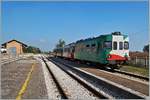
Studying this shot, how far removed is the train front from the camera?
27502mm

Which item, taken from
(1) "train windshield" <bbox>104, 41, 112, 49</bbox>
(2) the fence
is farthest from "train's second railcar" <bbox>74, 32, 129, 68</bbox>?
(2) the fence

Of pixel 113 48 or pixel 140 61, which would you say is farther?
pixel 140 61

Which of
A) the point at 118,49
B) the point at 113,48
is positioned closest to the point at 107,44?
the point at 113,48

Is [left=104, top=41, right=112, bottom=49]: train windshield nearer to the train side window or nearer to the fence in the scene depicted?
the train side window

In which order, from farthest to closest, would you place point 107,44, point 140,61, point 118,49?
point 140,61 → point 118,49 → point 107,44

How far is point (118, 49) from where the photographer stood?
28.1m

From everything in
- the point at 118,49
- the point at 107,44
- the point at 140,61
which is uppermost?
the point at 107,44

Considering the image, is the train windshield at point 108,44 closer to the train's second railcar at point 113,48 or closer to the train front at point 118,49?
the train's second railcar at point 113,48

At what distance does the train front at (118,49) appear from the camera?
27.5 metres

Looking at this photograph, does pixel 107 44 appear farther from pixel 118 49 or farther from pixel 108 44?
pixel 118 49

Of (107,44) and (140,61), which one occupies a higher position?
(107,44)

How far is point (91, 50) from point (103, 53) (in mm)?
4599

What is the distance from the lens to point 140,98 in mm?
11234

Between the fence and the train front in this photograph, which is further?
the fence
